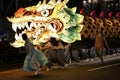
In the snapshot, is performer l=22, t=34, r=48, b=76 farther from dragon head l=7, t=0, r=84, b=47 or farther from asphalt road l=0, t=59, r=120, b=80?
dragon head l=7, t=0, r=84, b=47

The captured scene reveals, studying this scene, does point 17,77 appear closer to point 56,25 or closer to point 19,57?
point 56,25

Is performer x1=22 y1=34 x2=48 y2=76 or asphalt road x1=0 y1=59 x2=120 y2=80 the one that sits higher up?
performer x1=22 y1=34 x2=48 y2=76

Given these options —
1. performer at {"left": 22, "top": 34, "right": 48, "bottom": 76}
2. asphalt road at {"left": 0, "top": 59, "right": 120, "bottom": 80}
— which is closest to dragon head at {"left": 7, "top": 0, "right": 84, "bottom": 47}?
asphalt road at {"left": 0, "top": 59, "right": 120, "bottom": 80}

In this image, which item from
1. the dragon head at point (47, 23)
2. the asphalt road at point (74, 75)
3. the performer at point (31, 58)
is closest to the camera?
the asphalt road at point (74, 75)

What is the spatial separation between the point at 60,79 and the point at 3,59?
10839 mm

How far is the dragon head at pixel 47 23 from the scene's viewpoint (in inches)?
801

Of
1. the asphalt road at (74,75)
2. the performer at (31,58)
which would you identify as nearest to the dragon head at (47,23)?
the asphalt road at (74,75)

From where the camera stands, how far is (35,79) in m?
14.6

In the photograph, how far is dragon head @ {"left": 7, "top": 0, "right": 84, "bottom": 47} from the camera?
2034cm

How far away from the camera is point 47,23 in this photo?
2055 cm

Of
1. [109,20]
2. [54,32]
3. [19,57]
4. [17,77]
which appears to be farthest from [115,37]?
[17,77]

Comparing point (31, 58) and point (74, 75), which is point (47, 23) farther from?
point (31, 58)

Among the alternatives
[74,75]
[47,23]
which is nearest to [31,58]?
[74,75]

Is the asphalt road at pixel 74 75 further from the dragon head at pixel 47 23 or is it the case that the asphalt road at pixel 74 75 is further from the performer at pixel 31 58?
the dragon head at pixel 47 23
